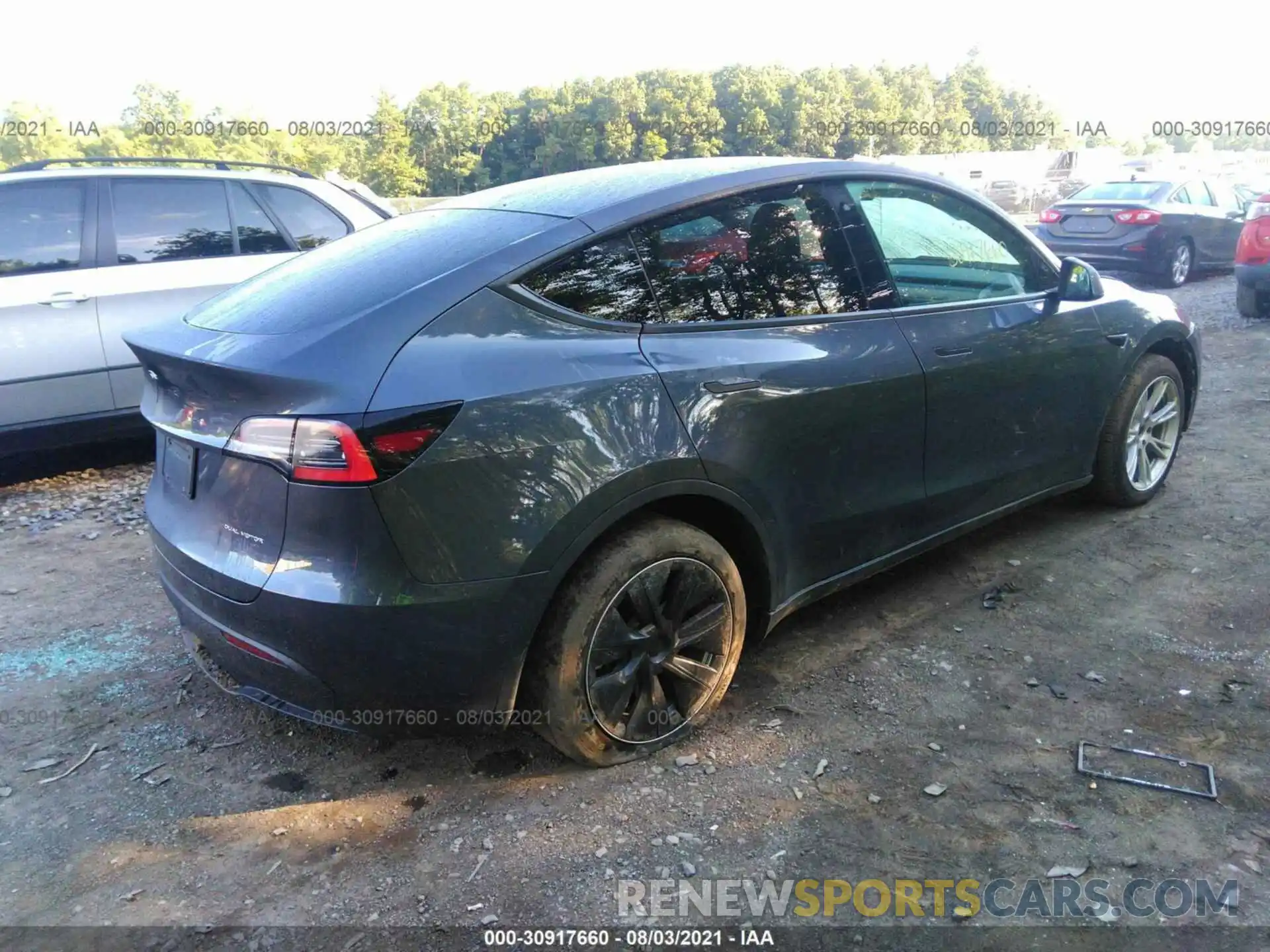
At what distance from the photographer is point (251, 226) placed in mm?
5898

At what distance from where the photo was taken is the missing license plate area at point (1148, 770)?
8.73ft

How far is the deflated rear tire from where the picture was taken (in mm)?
2574

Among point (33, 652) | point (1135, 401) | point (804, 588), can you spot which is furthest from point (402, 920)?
point (1135, 401)

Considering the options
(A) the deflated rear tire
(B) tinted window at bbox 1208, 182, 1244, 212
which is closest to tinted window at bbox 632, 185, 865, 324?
(A) the deflated rear tire

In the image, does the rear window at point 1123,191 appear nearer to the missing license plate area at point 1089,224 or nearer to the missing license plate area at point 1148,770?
the missing license plate area at point 1089,224

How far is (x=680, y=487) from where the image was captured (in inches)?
106

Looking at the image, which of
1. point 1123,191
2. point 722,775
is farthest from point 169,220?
point 1123,191

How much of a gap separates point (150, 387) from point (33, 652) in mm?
1462

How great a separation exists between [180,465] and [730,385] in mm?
1558

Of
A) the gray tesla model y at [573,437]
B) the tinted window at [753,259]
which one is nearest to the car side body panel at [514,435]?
the gray tesla model y at [573,437]

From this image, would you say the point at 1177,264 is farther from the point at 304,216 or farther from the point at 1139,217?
the point at 304,216

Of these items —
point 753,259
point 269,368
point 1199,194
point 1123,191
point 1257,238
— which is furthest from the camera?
point 1199,194

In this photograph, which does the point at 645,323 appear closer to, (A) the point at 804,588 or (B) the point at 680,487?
(B) the point at 680,487

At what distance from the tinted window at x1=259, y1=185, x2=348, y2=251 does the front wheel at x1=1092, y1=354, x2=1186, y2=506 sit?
454 centimetres
